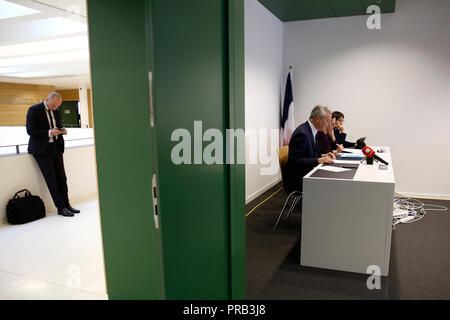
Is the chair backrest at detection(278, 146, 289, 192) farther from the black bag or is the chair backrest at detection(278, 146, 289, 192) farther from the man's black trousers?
the black bag

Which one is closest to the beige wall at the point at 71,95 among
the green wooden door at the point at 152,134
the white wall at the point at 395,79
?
the white wall at the point at 395,79

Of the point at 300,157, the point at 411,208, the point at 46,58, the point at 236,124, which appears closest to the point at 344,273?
the point at 300,157

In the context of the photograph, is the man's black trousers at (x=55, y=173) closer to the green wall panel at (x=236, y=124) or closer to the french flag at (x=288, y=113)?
the green wall panel at (x=236, y=124)

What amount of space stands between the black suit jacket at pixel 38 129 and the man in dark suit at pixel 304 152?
2771 mm

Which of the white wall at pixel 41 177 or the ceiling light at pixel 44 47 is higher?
the ceiling light at pixel 44 47

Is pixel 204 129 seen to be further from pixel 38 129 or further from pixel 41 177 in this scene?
pixel 41 177

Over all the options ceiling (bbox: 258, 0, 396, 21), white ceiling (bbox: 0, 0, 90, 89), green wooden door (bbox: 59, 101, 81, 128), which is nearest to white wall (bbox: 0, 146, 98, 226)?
white ceiling (bbox: 0, 0, 90, 89)

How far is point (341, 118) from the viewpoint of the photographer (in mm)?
5191

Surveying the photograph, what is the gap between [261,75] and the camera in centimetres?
504

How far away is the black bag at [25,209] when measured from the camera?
12.4ft

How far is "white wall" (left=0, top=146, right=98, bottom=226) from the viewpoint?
386 cm

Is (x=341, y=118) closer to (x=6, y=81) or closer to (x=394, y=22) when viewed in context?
(x=394, y=22)
